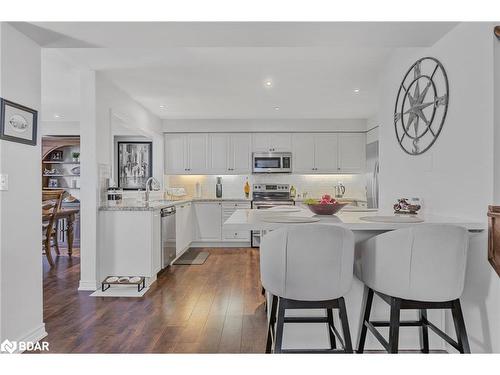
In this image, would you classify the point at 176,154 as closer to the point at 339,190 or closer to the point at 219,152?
the point at 219,152

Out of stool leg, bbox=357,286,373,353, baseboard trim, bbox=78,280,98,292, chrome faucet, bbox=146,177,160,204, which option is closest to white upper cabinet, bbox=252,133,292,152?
chrome faucet, bbox=146,177,160,204

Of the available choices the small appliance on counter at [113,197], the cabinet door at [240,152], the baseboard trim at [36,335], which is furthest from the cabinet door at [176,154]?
the baseboard trim at [36,335]

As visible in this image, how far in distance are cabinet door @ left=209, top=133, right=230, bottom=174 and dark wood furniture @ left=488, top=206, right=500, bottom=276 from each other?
465 centimetres

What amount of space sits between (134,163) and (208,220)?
2134 mm

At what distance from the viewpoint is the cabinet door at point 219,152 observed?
6.05 m

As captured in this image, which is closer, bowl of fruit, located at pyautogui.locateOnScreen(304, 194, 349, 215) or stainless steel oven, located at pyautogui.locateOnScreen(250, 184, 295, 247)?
bowl of fruit, located at pyautogui.locateOnScreen(304, 194, 349, 215)

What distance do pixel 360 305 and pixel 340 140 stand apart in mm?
4386

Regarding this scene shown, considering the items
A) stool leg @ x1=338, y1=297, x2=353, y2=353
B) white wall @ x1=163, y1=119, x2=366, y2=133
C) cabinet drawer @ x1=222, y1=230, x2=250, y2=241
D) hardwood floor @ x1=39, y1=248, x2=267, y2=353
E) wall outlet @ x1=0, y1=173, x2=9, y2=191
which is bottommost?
hardwood floor @ x1=39, y1=248, x2=267, y2=353

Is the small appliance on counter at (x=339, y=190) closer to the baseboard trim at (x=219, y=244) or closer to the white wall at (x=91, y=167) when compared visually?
the baseboard trim at (x=219, y=244)

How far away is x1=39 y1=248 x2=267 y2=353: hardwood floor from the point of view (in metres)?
2.27

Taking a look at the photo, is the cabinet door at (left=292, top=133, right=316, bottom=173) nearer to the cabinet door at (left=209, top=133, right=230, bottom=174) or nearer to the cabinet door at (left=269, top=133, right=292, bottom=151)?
the cabinet door at (left=269, top=133, right=292, bottom=151)

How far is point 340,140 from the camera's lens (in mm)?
6016

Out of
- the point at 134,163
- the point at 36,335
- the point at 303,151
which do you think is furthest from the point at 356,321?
the point at 134,163
